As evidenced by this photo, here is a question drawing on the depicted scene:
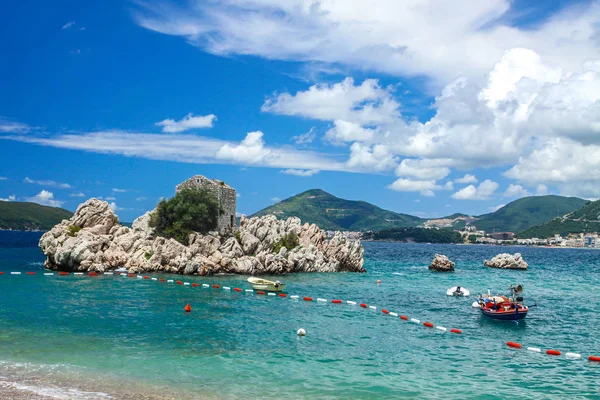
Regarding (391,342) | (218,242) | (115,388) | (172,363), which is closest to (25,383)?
(115,388)

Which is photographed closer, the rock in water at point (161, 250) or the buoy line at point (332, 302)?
the buoy line at point (332, 302)

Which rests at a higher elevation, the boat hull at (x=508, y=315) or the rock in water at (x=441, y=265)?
the rock in water at (x=441, y=265)

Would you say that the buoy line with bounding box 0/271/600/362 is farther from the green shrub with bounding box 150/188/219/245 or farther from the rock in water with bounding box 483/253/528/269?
the rock in water with bounding box 483/253/528/269

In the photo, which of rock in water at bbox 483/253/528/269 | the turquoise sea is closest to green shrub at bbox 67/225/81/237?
the turquoise sea

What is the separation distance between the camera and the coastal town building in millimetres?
75938

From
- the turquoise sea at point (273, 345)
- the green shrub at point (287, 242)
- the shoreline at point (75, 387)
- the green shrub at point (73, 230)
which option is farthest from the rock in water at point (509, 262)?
the shoreline at point (75, 387)

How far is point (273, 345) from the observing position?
2930 centimetres

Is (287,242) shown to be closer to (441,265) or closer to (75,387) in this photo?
(441,265)

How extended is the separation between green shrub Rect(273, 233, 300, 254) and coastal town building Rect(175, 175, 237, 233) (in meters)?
7.65

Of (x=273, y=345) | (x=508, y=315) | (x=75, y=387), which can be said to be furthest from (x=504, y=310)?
(x=75, y=387)

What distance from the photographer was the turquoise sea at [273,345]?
21.8 m

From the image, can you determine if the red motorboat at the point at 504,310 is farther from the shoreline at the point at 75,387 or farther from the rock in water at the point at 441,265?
the rock in water at the point at 441,265

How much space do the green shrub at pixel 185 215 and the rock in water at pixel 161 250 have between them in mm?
1675

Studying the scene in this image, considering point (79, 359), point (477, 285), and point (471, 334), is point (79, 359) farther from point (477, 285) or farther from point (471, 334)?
point (477, 285)
